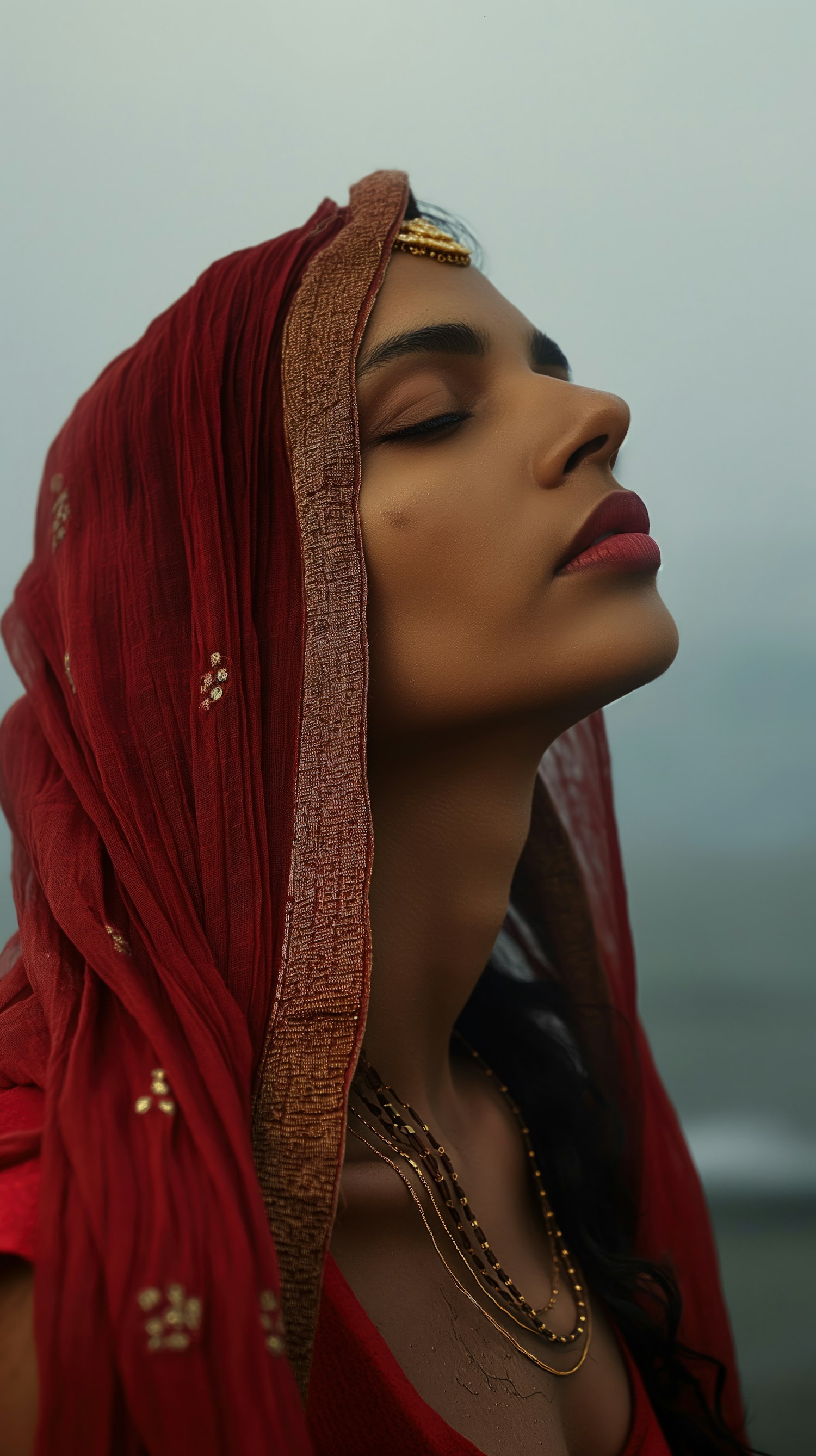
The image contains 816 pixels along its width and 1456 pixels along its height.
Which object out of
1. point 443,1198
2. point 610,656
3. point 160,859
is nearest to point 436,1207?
point 443,1198

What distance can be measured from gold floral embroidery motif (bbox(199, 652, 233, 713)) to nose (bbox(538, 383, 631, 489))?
0.32 m

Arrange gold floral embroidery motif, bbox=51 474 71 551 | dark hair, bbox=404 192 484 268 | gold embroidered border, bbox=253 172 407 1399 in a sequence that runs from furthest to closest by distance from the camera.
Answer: dark hair, bbox=404 192 484 268 → gold floral embroidery motif, bbox=51 474 71 551 → gold embroidered border, bbox=253 172 407 1399

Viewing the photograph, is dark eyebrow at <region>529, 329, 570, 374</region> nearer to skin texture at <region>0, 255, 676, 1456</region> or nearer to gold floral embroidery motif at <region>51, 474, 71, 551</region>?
skin texture at <region>0, 255, 676, 1456</region>

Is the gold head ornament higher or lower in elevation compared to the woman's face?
higher

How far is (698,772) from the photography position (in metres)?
1.71

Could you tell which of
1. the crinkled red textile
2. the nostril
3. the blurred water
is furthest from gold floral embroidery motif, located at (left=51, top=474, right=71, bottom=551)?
the blurred water

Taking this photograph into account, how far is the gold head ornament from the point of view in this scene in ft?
3.30

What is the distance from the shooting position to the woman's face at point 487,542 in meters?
0.86

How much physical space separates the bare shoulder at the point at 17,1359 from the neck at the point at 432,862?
39 centimetres

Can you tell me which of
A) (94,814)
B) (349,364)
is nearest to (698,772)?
(349,364)

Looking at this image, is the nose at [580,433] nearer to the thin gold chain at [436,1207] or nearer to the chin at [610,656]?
the chin at [610,656]

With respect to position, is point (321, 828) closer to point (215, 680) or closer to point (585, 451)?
point (215, 680)

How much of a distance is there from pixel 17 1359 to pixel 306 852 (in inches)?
15.0

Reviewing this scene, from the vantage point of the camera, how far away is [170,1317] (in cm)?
58
